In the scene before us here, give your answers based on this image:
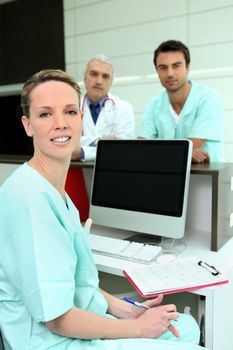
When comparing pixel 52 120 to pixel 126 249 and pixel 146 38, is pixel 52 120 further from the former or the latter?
pixel 146 38

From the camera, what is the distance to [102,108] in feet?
7.98

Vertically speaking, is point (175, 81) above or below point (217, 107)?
above

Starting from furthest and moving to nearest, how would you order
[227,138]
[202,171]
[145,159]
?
[227,138] → [145,159] → [202,171]

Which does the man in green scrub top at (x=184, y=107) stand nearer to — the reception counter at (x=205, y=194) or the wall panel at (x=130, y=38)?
the reception counter at (x=205, y=194)

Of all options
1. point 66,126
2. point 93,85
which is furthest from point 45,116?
point 93,85

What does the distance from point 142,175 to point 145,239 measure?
0.91 ft

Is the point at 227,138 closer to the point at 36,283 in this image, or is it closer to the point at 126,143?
the point at 126,143

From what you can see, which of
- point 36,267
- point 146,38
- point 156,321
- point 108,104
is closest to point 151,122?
point 108,104

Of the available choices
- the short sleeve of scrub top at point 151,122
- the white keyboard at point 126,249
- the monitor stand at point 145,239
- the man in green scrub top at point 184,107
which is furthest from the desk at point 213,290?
the short sleeve of scrub top at point 151,122

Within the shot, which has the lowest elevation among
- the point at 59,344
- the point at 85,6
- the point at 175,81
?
the point at 59,344

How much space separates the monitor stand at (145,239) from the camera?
4.80ft

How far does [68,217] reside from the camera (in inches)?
36.7

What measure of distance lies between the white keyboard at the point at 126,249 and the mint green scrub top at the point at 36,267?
1.23 ft

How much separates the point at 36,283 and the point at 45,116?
0.42 m
